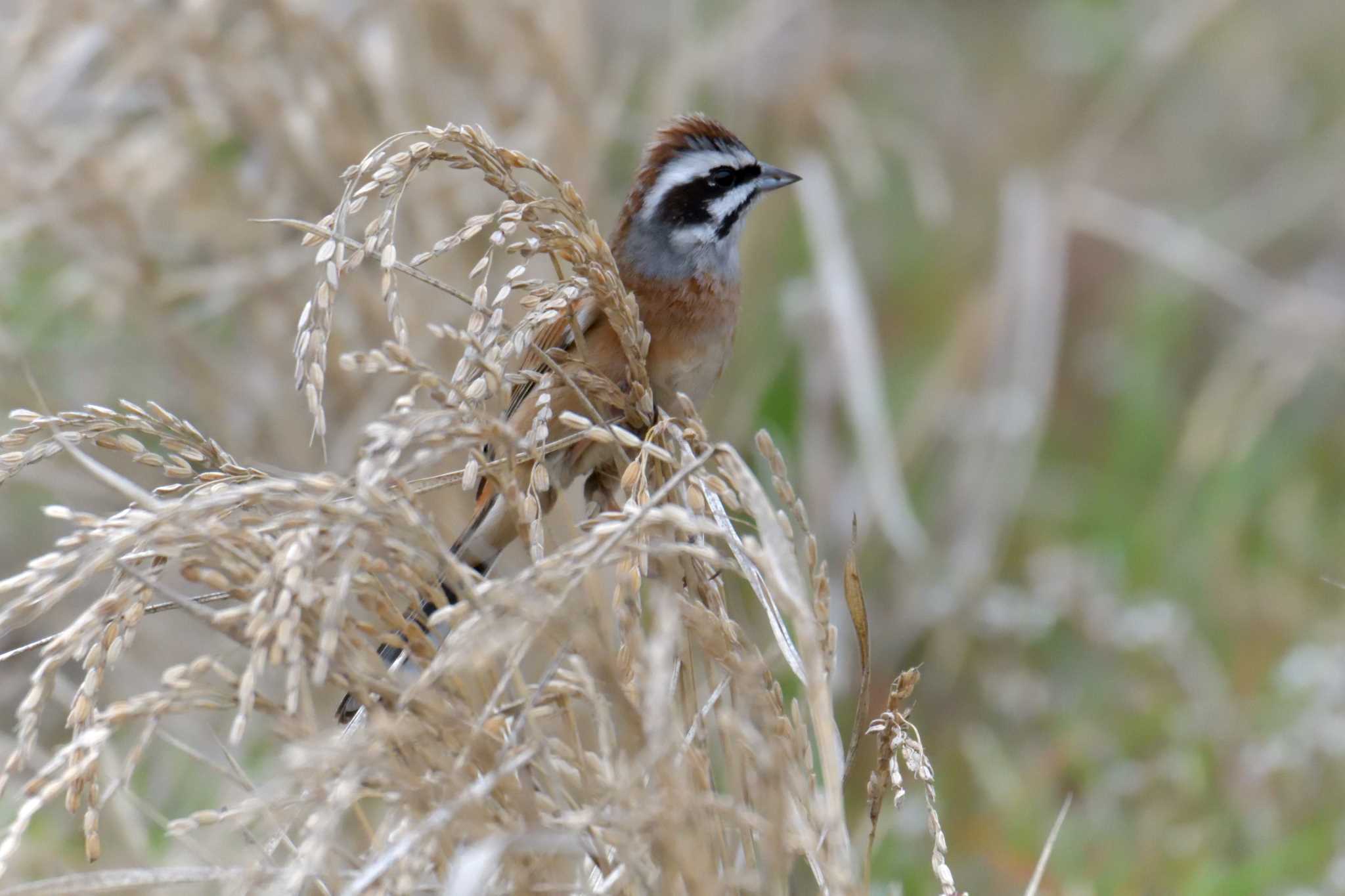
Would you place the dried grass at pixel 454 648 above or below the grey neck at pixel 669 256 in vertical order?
below

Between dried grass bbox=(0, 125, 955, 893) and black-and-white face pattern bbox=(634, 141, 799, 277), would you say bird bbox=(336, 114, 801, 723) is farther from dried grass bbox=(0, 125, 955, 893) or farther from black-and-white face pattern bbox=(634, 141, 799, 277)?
dried grass bbox=(0, 125, 955, 893)

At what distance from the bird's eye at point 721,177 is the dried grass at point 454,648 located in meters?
1.17

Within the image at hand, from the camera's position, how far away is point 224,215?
437 cm

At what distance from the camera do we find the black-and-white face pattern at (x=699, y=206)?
299cm

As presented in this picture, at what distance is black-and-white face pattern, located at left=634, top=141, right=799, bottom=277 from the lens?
9.81ft

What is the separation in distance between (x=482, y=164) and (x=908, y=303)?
14.6 feet

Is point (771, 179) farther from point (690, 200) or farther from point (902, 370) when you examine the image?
point (902, 370)

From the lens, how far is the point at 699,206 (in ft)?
9.94

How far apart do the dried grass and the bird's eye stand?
117 cm

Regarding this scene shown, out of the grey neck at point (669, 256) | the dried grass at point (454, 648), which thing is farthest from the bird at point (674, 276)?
the dried grass at point (454, 648)

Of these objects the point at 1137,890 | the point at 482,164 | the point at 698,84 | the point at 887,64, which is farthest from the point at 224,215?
the point at 887,64

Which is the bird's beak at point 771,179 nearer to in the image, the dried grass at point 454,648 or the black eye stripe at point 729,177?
the black eye stripe at point 729,177

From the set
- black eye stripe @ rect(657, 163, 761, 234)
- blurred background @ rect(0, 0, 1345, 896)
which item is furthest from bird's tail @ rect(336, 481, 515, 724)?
blurred background @ rect(0, 0, 1345, 896)

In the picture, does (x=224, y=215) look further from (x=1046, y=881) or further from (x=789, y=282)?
(x=1046, y=881)
